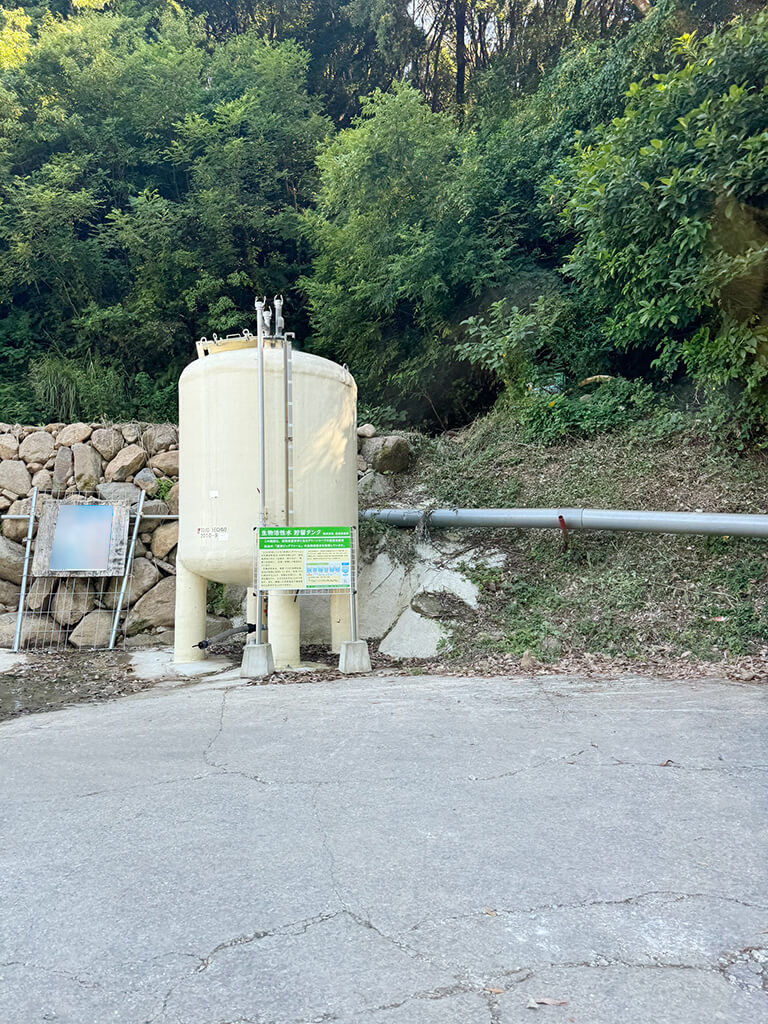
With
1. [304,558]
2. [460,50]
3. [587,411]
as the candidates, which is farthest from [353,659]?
[460,50]

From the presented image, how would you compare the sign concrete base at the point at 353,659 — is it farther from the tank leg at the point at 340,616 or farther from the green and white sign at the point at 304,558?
the tank leg at the point at 340,616

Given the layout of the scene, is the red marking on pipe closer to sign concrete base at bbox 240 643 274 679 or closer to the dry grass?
the dry grass

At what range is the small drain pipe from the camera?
25.5 ft

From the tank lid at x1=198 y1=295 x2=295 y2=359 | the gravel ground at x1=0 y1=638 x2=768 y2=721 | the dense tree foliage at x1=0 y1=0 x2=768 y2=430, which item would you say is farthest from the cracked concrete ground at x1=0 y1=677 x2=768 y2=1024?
the dense tree foliage at x1=0 y1=0 x2=768 y2=430

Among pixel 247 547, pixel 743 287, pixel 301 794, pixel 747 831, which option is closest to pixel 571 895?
pixel 747 831

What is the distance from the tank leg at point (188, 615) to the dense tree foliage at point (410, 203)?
613 centimetres

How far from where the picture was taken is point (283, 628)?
315 inches

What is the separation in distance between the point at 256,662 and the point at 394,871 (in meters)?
4.55

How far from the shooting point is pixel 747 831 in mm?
3326

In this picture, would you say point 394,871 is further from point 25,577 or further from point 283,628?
point 25,577

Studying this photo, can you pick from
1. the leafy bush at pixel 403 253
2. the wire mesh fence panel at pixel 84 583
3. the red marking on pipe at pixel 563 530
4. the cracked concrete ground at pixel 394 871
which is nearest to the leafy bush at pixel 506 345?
the leafy bush at pixel 403 253

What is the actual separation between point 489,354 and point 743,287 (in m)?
4.80

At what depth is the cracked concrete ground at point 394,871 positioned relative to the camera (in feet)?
7.45

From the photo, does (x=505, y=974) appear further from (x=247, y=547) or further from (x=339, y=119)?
(x=339, y=119)
